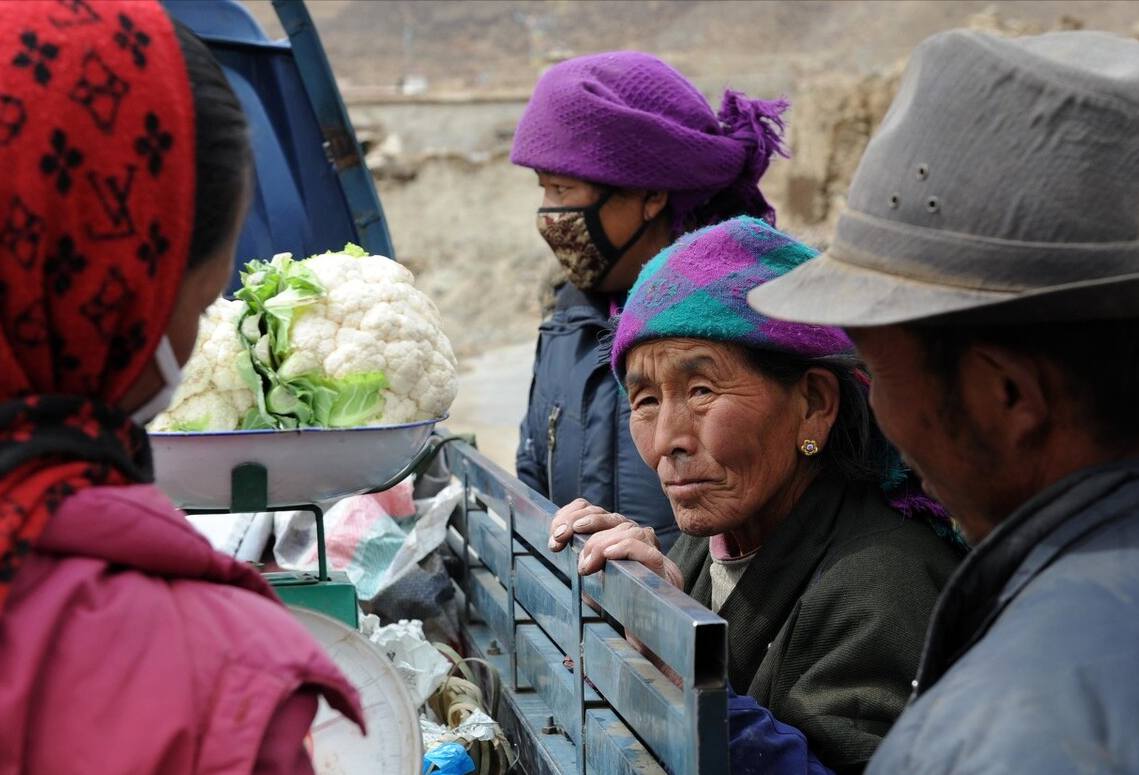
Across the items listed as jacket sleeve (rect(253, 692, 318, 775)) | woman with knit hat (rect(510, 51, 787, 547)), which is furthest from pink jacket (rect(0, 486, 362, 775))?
woman with knit hat (rect(510, 51, 787, 547))

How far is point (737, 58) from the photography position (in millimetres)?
50594

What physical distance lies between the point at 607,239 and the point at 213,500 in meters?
1.53

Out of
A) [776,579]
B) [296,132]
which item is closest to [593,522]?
[776,579]

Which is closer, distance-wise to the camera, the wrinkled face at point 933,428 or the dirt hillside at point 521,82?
the wrinkled face at point 933,428

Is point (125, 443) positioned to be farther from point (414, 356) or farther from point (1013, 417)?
point (414, 356)

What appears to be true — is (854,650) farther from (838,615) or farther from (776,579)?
(776,579)

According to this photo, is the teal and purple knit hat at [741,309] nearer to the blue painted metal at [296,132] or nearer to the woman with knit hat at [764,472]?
the woman with knit hat at [764,472]

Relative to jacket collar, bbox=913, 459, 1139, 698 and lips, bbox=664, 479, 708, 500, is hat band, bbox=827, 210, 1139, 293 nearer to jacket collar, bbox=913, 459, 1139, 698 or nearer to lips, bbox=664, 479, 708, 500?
jacket collar, bbox=913, 459, 1139, 698

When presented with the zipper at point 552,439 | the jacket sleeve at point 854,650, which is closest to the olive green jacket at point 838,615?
the jacket sleeve at point 854,650

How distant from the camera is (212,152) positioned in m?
1.19

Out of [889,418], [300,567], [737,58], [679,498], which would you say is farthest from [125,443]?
[737,58]

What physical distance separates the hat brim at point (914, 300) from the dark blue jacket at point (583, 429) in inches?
61.5

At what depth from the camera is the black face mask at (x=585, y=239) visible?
10.7 feet

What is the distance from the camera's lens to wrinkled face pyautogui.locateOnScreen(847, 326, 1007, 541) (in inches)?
50.1
